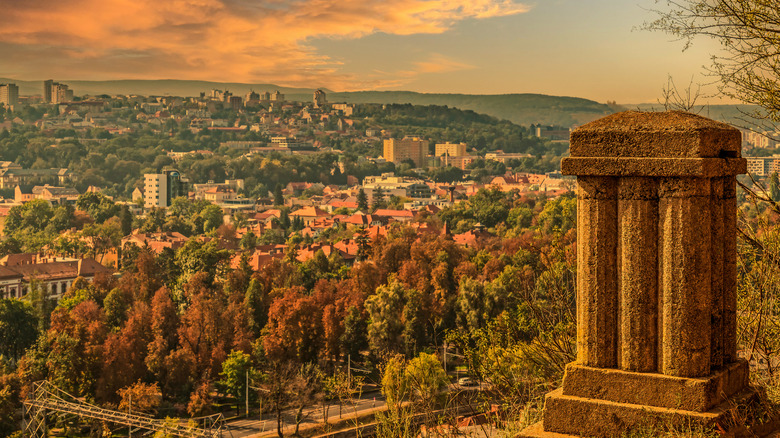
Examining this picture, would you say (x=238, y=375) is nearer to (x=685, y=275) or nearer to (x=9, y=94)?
(x=685, y=275)

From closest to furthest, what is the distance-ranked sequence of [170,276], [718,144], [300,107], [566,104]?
[718,144] → [170,276] → [300,107] → [566,104]

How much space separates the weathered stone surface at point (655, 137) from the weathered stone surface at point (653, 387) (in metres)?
0.94

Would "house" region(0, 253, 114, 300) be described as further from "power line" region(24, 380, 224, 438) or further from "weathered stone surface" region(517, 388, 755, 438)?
"weathered stone surface" region(517, 388, 755, 438)

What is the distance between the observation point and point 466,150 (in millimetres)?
139875

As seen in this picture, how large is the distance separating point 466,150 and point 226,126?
4096 cm

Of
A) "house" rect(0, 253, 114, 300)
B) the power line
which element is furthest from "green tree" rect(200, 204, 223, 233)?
the power line

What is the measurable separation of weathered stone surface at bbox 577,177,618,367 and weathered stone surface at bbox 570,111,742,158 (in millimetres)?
146

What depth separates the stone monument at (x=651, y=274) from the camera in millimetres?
3805

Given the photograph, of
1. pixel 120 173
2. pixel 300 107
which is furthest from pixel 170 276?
pixel 300 107

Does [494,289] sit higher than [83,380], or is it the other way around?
[494,289]

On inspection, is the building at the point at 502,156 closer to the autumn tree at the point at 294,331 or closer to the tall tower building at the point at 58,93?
the tall tower building at the point at 58,93

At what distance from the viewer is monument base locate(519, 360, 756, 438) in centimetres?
381

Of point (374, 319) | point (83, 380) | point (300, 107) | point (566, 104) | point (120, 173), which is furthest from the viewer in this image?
point (566, 104)

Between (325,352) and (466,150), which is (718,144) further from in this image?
(466,150)
